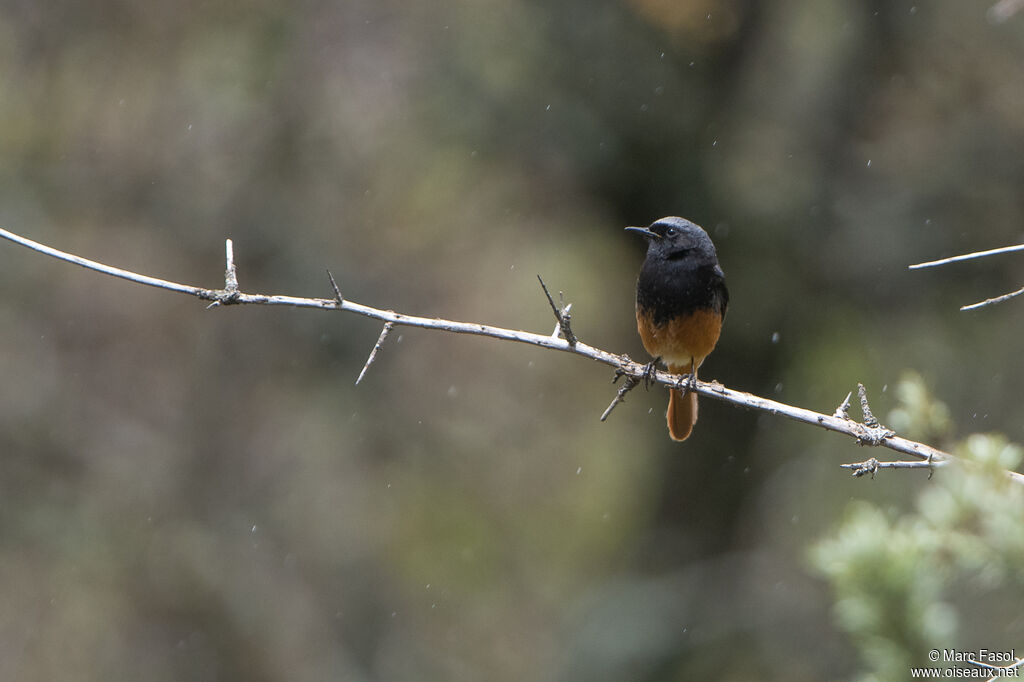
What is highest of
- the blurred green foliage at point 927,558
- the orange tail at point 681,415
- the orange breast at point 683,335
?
the orange breast at point 683,335

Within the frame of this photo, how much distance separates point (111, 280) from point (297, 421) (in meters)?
1.94

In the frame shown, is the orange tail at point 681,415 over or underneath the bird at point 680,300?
underneath

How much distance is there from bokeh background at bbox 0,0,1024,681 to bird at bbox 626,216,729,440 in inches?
75.5

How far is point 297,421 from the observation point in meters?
8.64

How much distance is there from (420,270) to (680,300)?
4029 millimetres

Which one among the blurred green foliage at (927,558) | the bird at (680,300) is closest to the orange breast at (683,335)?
the bird at (680,300)

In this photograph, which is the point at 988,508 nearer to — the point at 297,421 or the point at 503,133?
the point at 503,133

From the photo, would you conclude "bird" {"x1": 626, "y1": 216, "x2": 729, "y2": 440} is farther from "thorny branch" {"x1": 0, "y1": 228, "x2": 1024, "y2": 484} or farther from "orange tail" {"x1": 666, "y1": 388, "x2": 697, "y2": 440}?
"thorny branch" {"x1": 0, "y1": 228, "x2": 1024, "y2": 484}

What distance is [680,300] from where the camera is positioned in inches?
201

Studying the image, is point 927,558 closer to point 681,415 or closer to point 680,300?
point 680,300

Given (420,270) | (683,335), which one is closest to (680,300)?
(683,335)

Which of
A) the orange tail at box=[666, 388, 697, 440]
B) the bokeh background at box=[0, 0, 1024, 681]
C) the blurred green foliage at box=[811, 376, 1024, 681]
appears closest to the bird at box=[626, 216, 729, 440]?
the orange tail at box=[666, 388, 697, 440]

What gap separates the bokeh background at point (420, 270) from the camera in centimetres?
707

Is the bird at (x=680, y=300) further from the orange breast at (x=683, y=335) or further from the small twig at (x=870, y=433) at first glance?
the small twig at (x=870, y=433)
